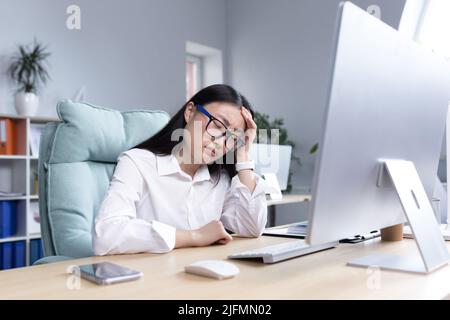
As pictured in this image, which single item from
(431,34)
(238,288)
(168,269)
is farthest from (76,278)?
(431,34)

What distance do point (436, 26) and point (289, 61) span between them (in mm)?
1337

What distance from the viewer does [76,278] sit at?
806 millimetres

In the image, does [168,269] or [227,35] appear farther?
[227,35]

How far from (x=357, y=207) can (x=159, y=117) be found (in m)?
1.05

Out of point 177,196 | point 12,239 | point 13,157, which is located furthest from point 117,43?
point 177,196

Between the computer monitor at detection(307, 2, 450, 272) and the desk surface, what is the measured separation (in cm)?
7

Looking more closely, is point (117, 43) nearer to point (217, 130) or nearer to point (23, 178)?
point (23, 178)

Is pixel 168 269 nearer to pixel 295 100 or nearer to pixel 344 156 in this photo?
pixel 344 156

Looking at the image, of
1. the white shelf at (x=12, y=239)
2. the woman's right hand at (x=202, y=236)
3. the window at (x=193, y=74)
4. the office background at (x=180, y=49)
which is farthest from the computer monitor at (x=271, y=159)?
the window at (x=193, y=74)

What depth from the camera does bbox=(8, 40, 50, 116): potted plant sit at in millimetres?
3096

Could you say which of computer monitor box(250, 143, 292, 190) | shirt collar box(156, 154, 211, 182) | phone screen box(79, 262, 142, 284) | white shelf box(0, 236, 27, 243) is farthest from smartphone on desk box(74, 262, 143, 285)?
white shelf box(0, 236, 27, 243)

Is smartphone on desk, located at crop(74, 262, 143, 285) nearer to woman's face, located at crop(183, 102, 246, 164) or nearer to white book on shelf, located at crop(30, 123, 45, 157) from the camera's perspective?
woman's face, located at crop(183, 102, 246, 164)

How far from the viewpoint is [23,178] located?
10.1ft

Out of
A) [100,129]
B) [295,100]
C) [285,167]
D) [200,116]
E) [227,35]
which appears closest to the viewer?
[200,116]
